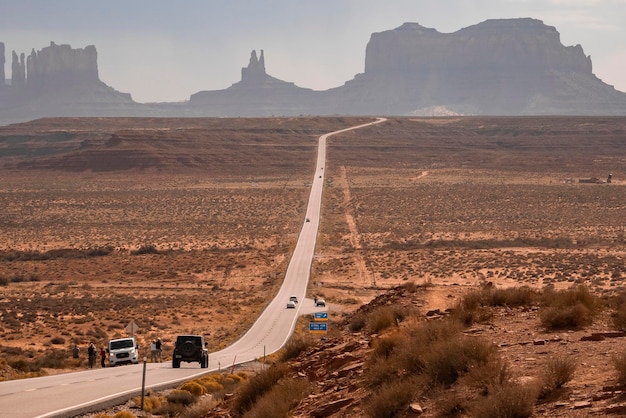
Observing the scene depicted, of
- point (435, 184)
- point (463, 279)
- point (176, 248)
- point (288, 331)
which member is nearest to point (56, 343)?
point (288, 331)

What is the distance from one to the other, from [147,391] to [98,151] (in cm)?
12928

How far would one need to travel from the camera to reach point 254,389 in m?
13.7

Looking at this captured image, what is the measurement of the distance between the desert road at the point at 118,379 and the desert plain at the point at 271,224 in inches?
44.7

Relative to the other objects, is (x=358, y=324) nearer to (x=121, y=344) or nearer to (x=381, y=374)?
(x=381, y=374)

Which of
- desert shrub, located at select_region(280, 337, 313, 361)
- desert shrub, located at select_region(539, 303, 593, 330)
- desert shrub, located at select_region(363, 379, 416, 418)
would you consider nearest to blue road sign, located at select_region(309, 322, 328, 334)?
desert shrub, located at select_region(280, 337, 313, 361)

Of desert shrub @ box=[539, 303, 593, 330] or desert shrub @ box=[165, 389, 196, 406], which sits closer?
desert shrub @ box=[539, 303, 593, 330]

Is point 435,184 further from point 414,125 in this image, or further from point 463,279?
point 414,125

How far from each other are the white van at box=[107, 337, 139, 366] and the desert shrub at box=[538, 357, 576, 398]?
18.2 meters

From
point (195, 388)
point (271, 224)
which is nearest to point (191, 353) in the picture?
point (195, 388)

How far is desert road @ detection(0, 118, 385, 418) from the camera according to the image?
17066 millimetres

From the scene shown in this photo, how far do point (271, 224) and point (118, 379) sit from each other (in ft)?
183

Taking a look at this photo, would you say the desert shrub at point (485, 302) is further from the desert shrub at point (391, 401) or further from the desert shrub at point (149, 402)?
the desert shrub at point (149, 402)

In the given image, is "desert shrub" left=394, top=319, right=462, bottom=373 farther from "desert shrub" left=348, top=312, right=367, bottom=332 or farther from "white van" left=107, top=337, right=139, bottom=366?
"white van" left=107, top=337, right=139, bottom=366

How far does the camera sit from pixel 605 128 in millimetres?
173375
